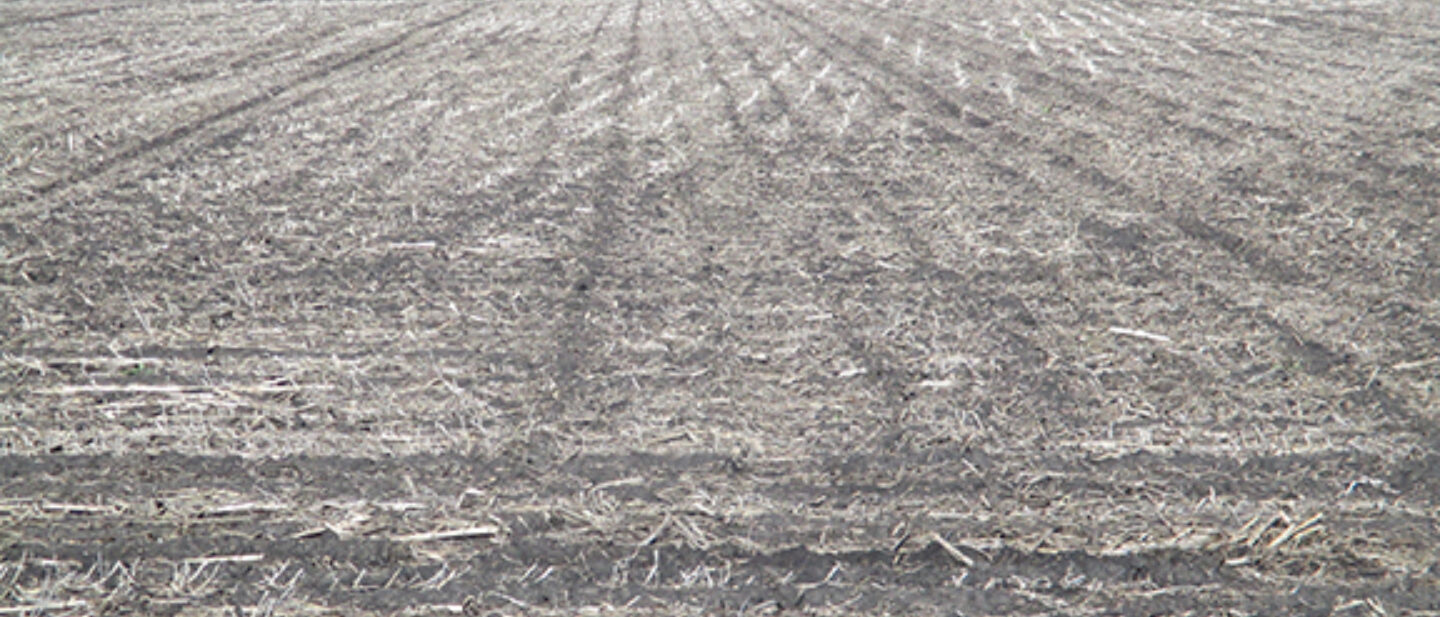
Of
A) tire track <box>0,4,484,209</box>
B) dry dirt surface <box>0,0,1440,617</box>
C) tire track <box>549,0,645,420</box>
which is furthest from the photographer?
tire track <box>0,4,484,209</box>

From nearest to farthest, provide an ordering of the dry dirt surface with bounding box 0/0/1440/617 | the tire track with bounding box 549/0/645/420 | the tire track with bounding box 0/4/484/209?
the dry dirt surface with bounding box 0/0/1440/617
the tire track with bounding box 549/0/645/420
the tire track with bounding box 0/4/484/209

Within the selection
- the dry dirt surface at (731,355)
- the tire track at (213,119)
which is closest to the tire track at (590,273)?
the dry dirt surface at (731,355)

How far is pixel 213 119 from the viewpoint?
6734 millimetres

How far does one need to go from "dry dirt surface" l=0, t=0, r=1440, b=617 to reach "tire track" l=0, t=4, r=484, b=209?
2.5 inches

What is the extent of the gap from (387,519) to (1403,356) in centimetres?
348

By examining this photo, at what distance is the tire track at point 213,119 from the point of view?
5.34 m

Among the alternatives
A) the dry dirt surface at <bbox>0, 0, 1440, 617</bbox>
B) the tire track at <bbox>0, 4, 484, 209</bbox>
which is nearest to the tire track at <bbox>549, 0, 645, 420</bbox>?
the dry dirt surface at <bbox>0, 0, 1440, 617</bbox>

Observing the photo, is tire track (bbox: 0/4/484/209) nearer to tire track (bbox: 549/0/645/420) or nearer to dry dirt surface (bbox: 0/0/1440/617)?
dry dirt surface (bbox: 0/0/1440/617)

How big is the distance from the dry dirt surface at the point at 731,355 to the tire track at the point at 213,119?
0.06m

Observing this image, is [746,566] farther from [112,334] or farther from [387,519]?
[112,334]

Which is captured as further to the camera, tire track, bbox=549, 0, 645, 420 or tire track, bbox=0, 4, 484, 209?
tire track, bbox=0, 4, 484, 209

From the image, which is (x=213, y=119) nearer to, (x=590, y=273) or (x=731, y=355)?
(x=590, y=273)

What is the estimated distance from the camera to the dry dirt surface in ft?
7.93

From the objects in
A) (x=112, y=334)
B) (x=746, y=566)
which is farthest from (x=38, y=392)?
(x=746, y=566)
